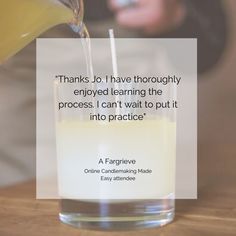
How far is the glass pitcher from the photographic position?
1.48 feet

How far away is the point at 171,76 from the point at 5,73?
51cm

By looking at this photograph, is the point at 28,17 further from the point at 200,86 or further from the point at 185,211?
the point at 200,86

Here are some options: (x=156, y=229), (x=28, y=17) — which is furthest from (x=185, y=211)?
(x=28, y=17)

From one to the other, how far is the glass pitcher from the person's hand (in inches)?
33.4

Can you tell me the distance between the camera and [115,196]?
43 cm

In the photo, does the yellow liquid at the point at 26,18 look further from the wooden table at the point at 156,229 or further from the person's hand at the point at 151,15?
the person's hand at the point at 151,15

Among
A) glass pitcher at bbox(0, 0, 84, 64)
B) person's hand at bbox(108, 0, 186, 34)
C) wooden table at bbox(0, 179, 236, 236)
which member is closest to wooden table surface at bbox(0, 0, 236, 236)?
wooden table at bbox(0, 179, 236, 236)

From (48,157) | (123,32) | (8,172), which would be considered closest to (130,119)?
(48,157)

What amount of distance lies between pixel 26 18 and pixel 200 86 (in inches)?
42.7

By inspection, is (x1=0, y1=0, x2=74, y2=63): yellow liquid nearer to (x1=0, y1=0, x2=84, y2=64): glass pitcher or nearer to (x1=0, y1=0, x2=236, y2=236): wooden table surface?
(x1=0, y1=0, x2=84, y2=64): glass pitcher

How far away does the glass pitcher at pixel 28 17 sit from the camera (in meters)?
0.45

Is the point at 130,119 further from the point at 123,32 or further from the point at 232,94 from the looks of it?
the point at 232,94

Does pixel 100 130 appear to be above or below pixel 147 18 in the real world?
below

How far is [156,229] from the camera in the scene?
1.39ft
